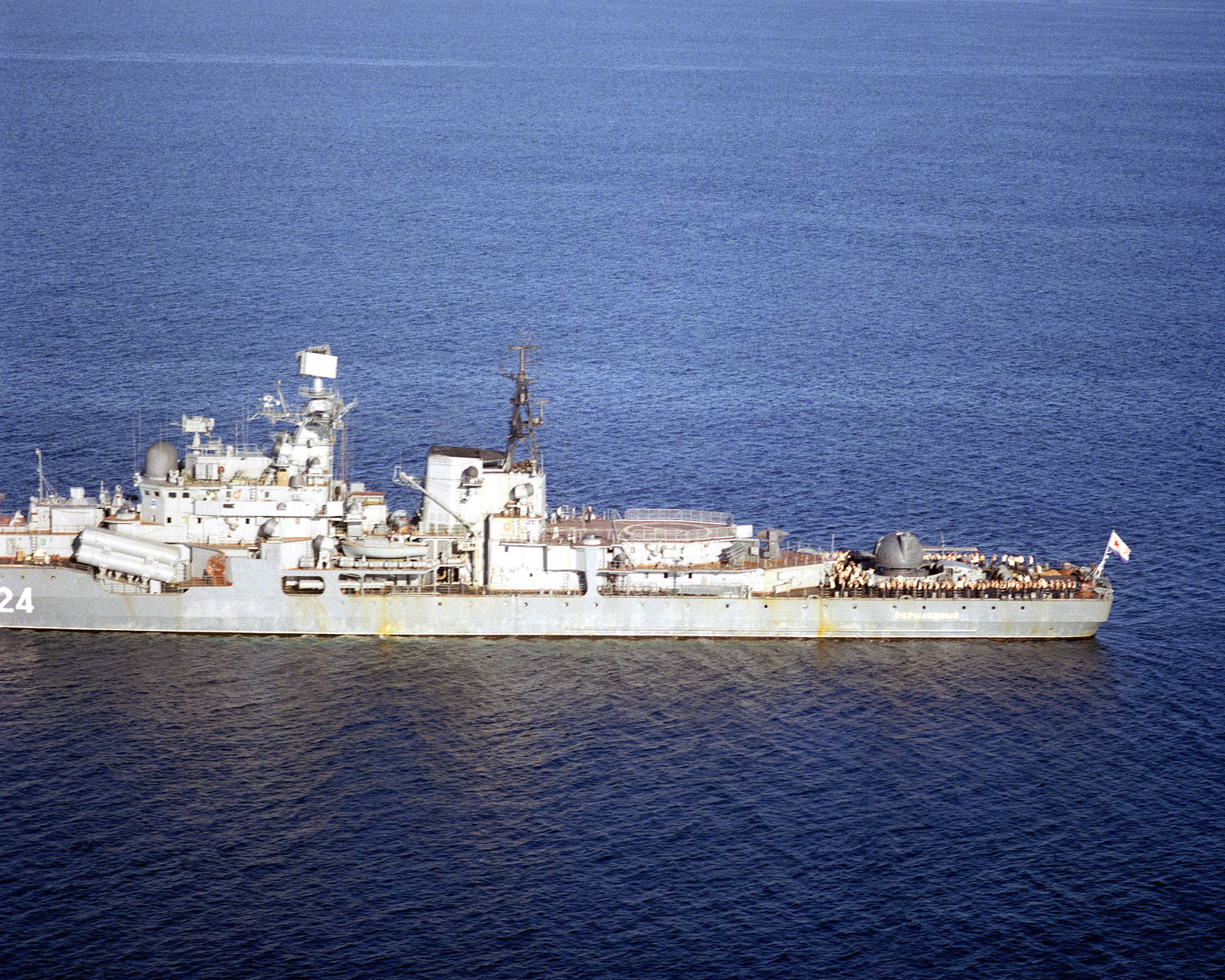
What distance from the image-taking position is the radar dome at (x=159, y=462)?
74.9 metres

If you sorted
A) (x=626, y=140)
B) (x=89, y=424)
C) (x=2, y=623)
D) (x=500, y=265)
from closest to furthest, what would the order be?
1. (x=2, y=623)
2. (x=89, y=424)
3. (x=500, y=265)
4. (x=626, y=140)

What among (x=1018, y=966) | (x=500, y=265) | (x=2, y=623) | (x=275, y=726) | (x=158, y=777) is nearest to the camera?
(x=1018, y=966)

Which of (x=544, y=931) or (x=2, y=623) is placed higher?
(x=2, y=623)

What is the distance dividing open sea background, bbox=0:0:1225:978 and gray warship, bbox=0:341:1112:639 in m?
1.38

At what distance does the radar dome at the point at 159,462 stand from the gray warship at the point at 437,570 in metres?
0.07

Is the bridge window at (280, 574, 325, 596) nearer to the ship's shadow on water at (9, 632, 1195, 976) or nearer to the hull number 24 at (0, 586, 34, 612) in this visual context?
the ship's shadow on water at (9, 632, 1195, 976)

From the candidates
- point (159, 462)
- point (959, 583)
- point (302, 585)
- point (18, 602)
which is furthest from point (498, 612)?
point (18, 602)

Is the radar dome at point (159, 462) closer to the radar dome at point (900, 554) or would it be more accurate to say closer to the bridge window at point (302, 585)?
the bridge window at point (302, 585)

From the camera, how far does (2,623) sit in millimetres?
73000

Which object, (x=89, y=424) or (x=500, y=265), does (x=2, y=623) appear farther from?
(x=500, y=265)

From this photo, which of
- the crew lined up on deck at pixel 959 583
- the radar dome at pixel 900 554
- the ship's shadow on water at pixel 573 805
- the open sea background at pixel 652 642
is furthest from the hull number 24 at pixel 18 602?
the radar dome at pixel 900 554

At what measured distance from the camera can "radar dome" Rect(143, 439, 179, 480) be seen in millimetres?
74875

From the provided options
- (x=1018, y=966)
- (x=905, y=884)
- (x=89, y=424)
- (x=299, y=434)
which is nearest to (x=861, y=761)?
(x=905, y=884)

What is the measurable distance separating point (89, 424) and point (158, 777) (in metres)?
40.7
